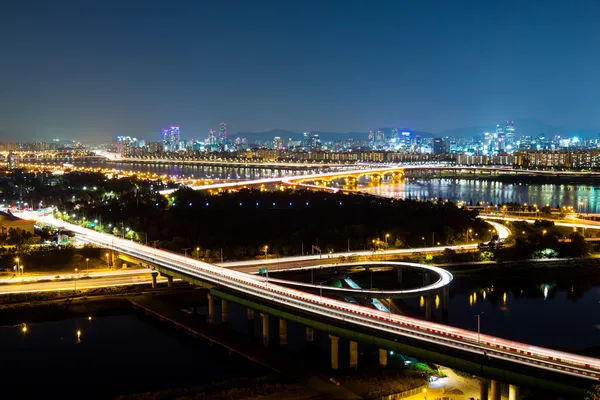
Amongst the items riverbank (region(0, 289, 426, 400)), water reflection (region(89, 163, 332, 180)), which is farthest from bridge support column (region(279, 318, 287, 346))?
water reflection (region(89, 163, 332, 180))

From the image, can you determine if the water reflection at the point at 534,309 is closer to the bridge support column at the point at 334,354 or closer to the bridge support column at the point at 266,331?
the bridge support column at the point at 334,354

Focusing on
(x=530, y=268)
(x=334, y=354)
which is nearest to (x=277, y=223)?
(x=530, y=268)

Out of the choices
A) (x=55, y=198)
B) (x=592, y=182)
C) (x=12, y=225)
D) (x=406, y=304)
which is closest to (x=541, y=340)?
(x=406, y=304)

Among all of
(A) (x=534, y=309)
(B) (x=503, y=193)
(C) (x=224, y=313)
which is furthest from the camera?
(B) (x=503, y=193)

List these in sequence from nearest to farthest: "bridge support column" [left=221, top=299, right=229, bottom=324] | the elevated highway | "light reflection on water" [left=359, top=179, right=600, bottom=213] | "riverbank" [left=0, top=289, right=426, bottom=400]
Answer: the elevated highway → "riverbank" [left=0, top=289, right=426, bottom=400] → "bridge support column" [left=221, top=299, right=229, bottom=324] → "light reflection on water" [left=359, top=179, right=600, bottom=213]

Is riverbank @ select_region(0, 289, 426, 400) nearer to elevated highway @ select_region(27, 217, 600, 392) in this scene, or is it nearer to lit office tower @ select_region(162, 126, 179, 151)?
elevated highway @ select_region(27, 217, 600, 392)

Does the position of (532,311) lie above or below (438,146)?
below

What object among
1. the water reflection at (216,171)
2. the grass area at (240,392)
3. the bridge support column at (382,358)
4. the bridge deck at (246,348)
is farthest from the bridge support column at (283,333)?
the water reflection at (216,171)

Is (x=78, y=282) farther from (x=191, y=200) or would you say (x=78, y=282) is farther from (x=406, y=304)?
(x=191, y=200)

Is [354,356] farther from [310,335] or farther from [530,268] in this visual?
[530,268]
